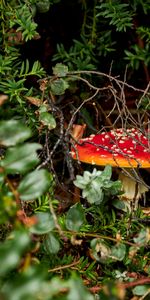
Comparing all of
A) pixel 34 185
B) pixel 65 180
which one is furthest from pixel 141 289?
pixel 65 180

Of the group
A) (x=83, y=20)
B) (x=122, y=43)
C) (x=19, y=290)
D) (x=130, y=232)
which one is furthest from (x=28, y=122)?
(x=19, y=290)

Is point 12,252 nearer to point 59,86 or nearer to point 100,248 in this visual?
point 100,248

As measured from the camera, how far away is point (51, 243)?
1.01 m

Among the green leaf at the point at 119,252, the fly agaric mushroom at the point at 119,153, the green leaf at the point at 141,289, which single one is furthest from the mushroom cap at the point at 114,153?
the green leaf at the point at 141,289

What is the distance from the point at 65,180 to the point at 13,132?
1.23 m

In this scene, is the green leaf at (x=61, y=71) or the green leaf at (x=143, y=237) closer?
the green leaf at (x=143, y=237)

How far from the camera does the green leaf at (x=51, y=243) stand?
100cm

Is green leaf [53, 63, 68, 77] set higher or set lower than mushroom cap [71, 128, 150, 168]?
higher

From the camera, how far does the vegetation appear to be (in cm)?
59

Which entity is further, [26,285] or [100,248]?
[100,248]

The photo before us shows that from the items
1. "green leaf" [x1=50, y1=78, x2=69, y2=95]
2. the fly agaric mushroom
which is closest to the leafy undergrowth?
the fly agaric mushroom

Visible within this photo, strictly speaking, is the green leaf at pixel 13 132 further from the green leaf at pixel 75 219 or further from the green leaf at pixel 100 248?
the green leaf at pixel 100 248

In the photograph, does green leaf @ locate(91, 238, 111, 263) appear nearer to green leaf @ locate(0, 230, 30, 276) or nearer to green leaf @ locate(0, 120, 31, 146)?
green leaf @ locate(0, 120, 31, 146)

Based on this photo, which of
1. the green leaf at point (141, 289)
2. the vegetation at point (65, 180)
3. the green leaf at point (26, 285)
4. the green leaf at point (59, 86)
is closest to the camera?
the green leaf at point (26, 285)
